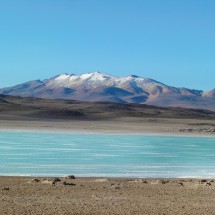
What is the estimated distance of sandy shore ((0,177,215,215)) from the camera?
44.9ft

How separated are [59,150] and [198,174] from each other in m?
10.9

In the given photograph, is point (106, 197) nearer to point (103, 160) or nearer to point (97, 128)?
point (103, 160)

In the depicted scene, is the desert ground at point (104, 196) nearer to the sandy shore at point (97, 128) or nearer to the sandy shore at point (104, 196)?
the sandy shore at point (104, 196)

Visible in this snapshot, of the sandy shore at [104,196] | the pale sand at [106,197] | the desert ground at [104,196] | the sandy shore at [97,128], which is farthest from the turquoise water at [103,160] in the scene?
the sandy shore at [97,128]

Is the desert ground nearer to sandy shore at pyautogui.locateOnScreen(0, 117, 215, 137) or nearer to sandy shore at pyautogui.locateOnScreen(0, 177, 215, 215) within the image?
sandy shore at pyautogui.locateOnScreen(0, 177, 215, 215)

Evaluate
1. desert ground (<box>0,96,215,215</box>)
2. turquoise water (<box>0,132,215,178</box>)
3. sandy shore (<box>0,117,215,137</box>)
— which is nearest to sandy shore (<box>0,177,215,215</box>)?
desert ground (<box>0,96,215,215</box>)

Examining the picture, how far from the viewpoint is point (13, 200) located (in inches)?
574

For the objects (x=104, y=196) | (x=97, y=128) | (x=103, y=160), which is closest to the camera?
(x=104, y=196)

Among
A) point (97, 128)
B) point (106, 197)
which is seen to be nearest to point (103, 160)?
point (106, 197)

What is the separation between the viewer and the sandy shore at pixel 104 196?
1369cm

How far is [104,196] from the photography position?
1592 cm

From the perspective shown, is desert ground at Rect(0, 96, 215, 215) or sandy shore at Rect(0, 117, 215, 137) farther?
sandy shore at Rect(0, 117, 215, 137)

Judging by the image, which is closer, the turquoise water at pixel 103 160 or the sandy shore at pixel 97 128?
the turquoise water at pixel 103 160

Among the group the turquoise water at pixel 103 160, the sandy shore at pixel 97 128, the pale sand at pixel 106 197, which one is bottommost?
the pale sand at pixel 106 197
